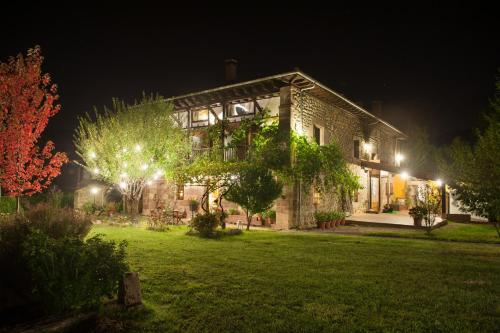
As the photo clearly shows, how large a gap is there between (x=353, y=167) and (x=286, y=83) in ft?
24.2

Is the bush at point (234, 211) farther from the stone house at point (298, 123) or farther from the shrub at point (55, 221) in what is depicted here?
the shrub at point (55, 221)

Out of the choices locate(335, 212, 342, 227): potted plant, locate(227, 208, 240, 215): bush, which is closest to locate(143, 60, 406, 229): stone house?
locate(227, 208, 240, 215): bush

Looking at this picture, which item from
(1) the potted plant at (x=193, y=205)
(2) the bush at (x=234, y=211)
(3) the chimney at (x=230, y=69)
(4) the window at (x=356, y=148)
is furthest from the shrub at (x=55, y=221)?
(4) the window at (x=356, y=148)

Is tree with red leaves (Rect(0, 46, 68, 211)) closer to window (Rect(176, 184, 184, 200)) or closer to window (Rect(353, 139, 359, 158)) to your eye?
window (Rect(176, 184, 184, 200))

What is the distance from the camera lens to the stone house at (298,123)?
15422mm

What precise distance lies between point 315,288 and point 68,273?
3.52 metres

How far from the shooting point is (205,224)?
1217 centimetres

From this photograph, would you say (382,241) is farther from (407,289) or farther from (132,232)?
(132,232)

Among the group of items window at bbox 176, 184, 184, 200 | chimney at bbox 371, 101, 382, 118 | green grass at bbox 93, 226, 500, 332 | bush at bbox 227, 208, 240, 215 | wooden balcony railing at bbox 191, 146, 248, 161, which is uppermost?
chimney at bbox 371, 101, 382, 118

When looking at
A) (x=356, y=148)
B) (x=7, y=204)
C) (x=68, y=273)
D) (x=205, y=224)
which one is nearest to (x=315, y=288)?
(x=68, y=273)

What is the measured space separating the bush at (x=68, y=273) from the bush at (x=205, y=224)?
25.0 feet

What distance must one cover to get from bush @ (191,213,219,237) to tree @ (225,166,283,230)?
5.00 ft

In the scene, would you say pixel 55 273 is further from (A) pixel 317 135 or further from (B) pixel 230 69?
(B) pixel 230 69

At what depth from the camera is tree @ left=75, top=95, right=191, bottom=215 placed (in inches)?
595
